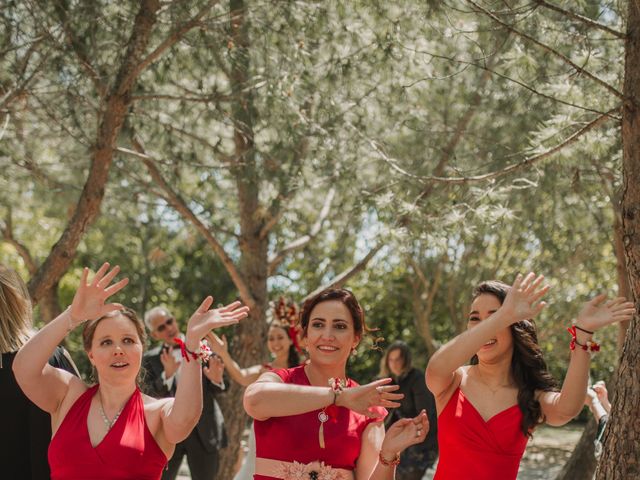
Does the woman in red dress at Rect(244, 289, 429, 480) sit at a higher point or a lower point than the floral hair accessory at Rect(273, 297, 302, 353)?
lower

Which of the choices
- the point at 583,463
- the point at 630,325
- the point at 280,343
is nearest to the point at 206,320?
the point at 630,325

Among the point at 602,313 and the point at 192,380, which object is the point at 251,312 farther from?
the point at 602,313

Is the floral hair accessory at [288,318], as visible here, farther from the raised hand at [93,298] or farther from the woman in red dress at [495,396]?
the raised hand at [93,298]

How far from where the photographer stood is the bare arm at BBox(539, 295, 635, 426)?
328 cm

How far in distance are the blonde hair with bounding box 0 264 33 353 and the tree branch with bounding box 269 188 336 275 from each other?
5.26 meters

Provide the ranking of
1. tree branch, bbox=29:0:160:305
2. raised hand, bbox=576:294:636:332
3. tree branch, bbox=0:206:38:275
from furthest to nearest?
tree branch, bbox=0:206:38:275 < tree branch, bbox=29:0:160:305 < raised hand, bbox=576:294:636:332

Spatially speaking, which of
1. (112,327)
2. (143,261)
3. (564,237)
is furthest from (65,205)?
(112,327)

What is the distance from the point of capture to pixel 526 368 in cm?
383

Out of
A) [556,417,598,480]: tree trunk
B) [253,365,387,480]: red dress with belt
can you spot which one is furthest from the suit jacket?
[253,365,387,480]: red dress with belt

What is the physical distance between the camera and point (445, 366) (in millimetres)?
3443

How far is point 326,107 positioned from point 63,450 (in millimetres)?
4318

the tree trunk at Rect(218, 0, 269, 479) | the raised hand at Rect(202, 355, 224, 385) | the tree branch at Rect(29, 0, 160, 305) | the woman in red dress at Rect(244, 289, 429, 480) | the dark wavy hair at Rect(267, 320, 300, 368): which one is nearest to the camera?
the woman in red dress at Rect(244, 289, 429, 480)

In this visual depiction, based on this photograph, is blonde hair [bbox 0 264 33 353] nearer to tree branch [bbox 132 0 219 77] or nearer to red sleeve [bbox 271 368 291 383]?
red sleeve [bbox 271 368 291 383]

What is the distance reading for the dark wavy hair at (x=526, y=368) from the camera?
12.2 ft
